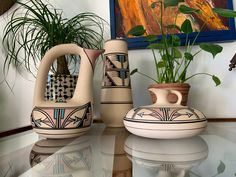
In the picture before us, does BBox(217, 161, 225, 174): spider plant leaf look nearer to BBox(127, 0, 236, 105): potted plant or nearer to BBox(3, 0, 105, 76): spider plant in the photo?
BBox(127, 0, 236, 105): potted plant

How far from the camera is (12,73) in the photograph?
3.03 ft

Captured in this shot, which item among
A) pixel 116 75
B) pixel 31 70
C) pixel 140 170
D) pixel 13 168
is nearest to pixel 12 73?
pixel 31 70

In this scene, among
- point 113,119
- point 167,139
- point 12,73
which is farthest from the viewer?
point 12,73

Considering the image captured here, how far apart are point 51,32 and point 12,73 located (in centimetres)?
33

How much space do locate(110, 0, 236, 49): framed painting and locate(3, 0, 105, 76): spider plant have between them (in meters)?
0.08

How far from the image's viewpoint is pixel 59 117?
0.52m

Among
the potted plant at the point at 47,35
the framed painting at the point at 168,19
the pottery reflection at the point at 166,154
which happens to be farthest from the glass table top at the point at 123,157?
the framed painting at the point at 168,19

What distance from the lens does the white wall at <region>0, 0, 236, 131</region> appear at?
0.78m

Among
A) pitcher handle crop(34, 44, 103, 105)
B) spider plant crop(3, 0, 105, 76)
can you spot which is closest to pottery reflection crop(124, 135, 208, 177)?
pitcher handle crop(34, 44, 103, 105)

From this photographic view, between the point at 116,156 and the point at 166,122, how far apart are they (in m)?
0.13

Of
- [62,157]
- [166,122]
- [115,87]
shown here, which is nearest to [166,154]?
[166,122]

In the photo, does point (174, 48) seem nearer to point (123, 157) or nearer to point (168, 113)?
point (168, 113)

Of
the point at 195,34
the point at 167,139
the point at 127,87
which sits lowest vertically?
the point at 167,139

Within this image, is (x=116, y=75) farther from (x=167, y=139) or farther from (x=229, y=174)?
(x=229, y=174)
